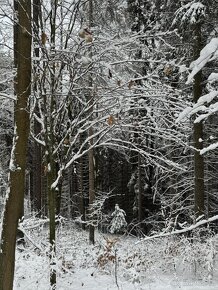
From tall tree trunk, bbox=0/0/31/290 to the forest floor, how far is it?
73.4 inches

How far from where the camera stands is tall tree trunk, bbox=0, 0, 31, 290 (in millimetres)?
5648

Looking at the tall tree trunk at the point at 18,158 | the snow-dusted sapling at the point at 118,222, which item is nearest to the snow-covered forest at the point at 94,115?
the tall tree trunk at the point at 18,158

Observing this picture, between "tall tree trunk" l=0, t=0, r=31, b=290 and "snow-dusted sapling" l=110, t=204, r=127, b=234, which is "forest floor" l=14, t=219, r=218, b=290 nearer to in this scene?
"tall tree trunk" l=0, t=0, r=31, b=290

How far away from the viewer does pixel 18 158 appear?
225 inches

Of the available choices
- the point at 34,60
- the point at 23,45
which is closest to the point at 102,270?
the point at 34,60

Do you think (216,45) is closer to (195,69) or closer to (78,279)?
(195,69)

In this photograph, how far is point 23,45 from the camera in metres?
5.86

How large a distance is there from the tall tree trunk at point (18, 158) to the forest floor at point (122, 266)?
6.11ft

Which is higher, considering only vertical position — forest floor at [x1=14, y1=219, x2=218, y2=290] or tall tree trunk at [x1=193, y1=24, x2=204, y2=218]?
tall tree trunk at [x1=193, y1=24, x2=204, y2=218]

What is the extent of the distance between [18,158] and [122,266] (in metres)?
4.79

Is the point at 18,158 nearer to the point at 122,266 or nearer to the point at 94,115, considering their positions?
the point at 122,266

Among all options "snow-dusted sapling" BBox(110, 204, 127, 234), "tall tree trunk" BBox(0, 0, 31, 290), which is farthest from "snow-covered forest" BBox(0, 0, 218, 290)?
"snow-dusted sapling" BBox(110, 204, 127, 234)

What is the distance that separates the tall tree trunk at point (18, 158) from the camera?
5.65 metres

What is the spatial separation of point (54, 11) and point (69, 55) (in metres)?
0.69
